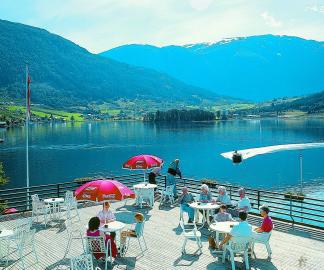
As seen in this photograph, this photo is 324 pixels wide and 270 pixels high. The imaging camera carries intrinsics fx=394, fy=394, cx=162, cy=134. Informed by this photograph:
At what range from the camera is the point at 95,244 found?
11.2 metres

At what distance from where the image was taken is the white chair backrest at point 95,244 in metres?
11.1

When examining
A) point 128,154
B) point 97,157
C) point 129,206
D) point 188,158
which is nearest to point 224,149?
point 188,158

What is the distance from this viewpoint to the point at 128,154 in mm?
85625

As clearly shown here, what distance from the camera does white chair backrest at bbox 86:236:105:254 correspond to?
11.1 meters

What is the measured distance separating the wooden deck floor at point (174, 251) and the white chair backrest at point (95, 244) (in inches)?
27.8

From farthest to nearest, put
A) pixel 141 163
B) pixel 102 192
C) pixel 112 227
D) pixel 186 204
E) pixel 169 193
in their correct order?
pixel 141 163
pixel 169 193
pixel 186 204
pixel 102 192
pixel 112 227

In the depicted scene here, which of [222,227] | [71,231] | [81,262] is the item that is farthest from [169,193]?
[81,262]

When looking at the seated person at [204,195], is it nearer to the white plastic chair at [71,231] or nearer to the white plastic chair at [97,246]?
the white plastic chair at [71,231]

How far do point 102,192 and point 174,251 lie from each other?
302 centimetres

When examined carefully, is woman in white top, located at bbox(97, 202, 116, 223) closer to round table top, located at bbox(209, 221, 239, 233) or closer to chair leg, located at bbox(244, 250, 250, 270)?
→ round table top, located at bbox(209, 221, 239, 233)

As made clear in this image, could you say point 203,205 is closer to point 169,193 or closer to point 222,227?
point 222,227

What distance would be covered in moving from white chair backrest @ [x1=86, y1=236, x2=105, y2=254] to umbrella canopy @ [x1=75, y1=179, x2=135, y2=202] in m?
1.99

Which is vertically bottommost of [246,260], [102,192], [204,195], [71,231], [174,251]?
[174,251]

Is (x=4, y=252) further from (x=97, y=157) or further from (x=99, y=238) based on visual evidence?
(x=97, y=157)
